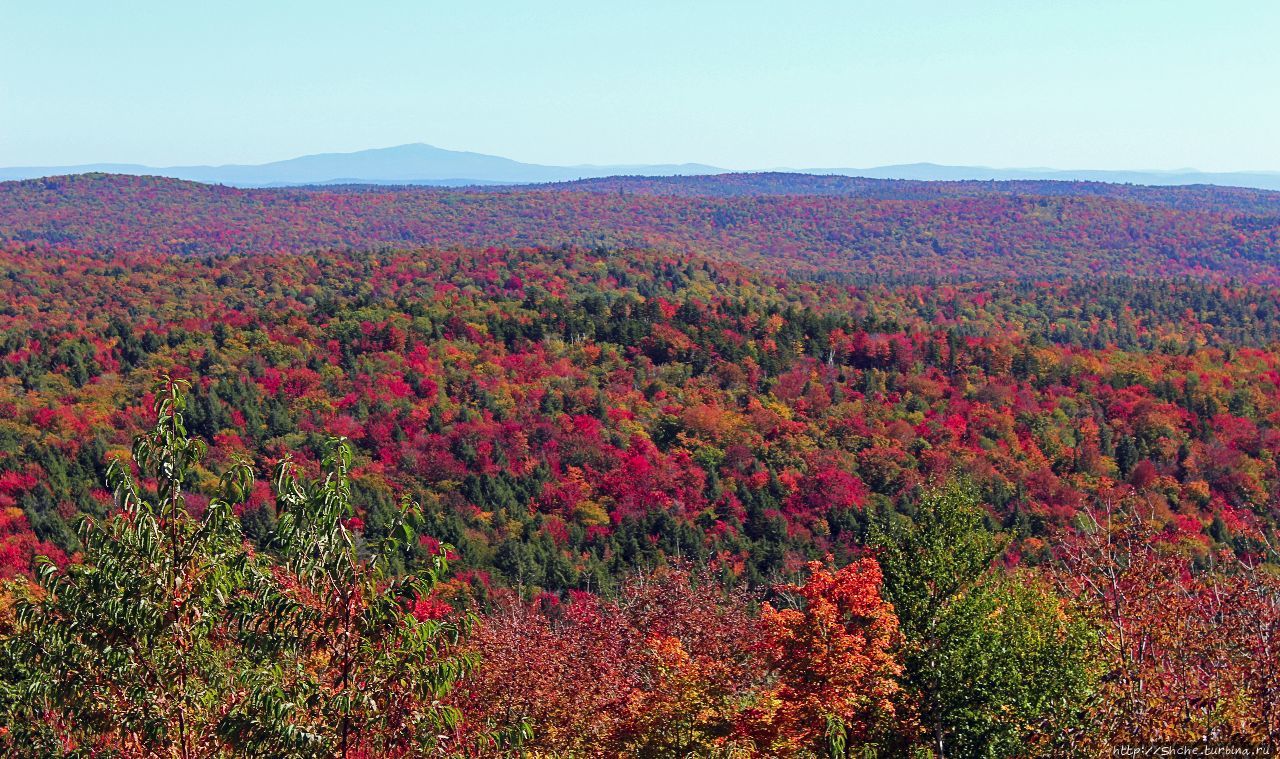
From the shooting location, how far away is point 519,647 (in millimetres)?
28047

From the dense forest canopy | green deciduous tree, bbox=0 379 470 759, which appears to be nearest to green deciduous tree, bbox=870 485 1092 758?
the dense forest canopy

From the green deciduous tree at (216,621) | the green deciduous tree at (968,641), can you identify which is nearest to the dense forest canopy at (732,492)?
the green deciduous tree at (968,641)

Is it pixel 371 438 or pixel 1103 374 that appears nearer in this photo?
pixel 371 438

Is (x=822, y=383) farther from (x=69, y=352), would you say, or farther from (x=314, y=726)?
(x=314, y=726)

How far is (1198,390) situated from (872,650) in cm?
Result: 10597

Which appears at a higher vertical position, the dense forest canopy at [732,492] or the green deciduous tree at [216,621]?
the green deciduous tree at [216,621]

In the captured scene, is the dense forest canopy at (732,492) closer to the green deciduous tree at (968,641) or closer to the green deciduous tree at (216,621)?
the green deciduous tree at (968,641)

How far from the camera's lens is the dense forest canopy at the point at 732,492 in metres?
20.3

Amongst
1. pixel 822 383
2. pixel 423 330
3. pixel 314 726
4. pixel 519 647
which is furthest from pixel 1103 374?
pixel 314 726

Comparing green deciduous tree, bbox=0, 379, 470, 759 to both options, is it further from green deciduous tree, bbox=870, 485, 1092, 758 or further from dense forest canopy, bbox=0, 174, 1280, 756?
green deciduous tree, bbox=870, 485, 1092, 758

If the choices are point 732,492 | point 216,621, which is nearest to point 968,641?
point 216,621

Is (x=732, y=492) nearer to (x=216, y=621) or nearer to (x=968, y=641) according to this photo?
(x=968, y=641)

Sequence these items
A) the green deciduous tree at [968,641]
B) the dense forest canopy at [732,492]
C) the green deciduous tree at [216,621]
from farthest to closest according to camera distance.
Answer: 1. the green deciduous tree at [968,641]
2. the dense forest canopy at [732,492]
3. the green deciduous tree at [216,621]

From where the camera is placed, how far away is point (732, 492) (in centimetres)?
9331
